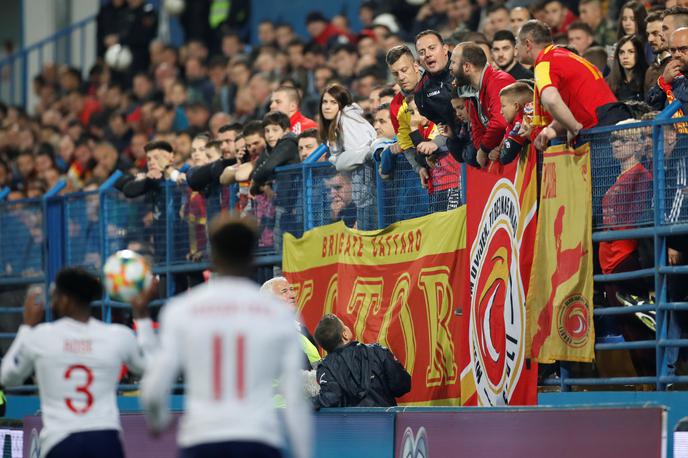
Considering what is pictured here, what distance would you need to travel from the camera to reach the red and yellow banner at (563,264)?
10.6 metres

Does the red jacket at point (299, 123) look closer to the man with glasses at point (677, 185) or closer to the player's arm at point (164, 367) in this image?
the man with glasses at point (677, 185)

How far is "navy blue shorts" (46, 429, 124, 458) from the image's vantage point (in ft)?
24.9

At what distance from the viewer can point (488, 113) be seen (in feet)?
36.8

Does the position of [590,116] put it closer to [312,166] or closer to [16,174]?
[312,166]

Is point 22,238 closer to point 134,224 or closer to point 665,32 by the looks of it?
point 134,224

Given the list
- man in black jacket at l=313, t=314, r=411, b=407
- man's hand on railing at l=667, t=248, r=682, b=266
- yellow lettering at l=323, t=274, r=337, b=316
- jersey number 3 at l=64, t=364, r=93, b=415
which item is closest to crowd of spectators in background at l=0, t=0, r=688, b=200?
yellow lettering at l=323, t=274, r=337, b=316

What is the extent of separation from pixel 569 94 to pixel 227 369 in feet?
17.8

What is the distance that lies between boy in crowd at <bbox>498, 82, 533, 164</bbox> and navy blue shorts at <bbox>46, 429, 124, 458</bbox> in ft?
14.9

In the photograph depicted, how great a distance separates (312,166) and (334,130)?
0.55 metres

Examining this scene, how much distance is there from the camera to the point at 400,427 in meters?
10.7

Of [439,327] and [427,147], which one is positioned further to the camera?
[439,327]

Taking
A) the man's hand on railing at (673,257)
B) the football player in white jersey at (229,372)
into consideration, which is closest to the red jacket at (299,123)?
the man's hand on railing at (673,257)

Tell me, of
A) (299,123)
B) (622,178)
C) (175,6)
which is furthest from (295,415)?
(175,6)

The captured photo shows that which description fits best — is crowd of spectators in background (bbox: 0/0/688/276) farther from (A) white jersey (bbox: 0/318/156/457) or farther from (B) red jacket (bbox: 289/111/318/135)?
(A) white jersey (bbox: 0/318/156/457)
